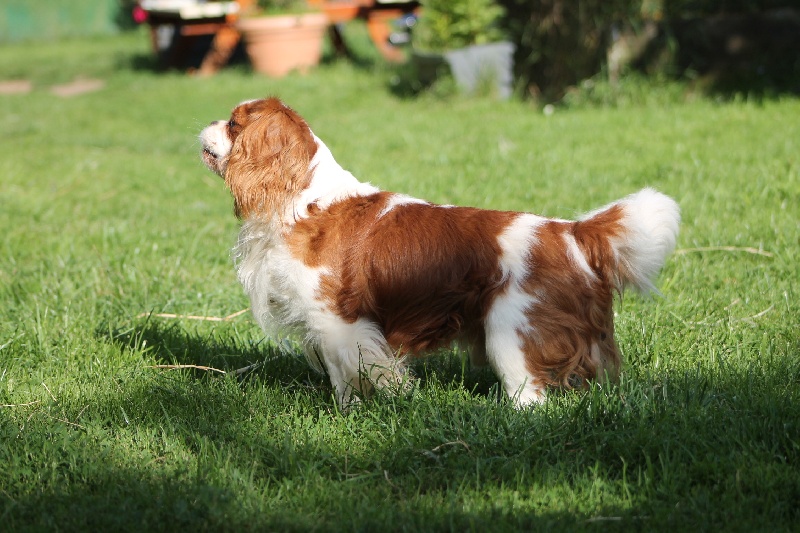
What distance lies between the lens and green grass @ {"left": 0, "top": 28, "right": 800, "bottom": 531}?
276cm

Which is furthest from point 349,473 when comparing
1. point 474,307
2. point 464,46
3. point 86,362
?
point 464,46

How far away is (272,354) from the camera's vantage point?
13.4 feet

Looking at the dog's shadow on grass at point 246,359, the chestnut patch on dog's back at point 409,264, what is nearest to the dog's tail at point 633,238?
the chestnut patch on dog's back at point 409,264

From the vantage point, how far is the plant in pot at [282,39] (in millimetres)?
12617

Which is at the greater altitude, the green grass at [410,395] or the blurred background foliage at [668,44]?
the blurred background foliage at [668,44]

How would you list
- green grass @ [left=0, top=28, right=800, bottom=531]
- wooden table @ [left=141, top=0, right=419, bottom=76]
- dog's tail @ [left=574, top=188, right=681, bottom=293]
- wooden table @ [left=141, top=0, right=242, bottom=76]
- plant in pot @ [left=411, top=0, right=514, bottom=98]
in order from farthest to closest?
1. wooden table @ [left=141, top=0, right=242, bottom=76]
2. wooden table @ [left=141, top=0, right=419, bottom=76]
3. plant in pot @ [left=411, top=0, right=514, bottom=98]
4. dog's tail @ [left=574, top=188, right=681, bottom=293]
5. green grass @ [left=0, top=28, right=800, bottom=531]

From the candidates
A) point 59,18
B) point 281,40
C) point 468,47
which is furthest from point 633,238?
point 59,18

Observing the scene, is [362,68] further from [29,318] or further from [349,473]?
[349,473]

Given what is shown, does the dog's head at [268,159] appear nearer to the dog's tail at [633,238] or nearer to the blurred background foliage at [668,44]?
the dog's tail at [633,238]

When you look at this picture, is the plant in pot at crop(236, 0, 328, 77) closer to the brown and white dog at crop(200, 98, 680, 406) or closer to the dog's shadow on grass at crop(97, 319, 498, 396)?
the dog's shadow on grass at crop(97, 319, 498, 396)

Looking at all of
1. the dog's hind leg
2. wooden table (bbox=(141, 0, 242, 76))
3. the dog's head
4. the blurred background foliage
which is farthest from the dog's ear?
wooden table (bbox=(141, 0, 242, 76))

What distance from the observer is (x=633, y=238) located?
3115 mm

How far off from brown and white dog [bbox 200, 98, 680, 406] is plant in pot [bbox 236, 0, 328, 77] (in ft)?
31.2

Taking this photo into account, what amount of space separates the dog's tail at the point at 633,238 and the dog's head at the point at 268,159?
1.07m
